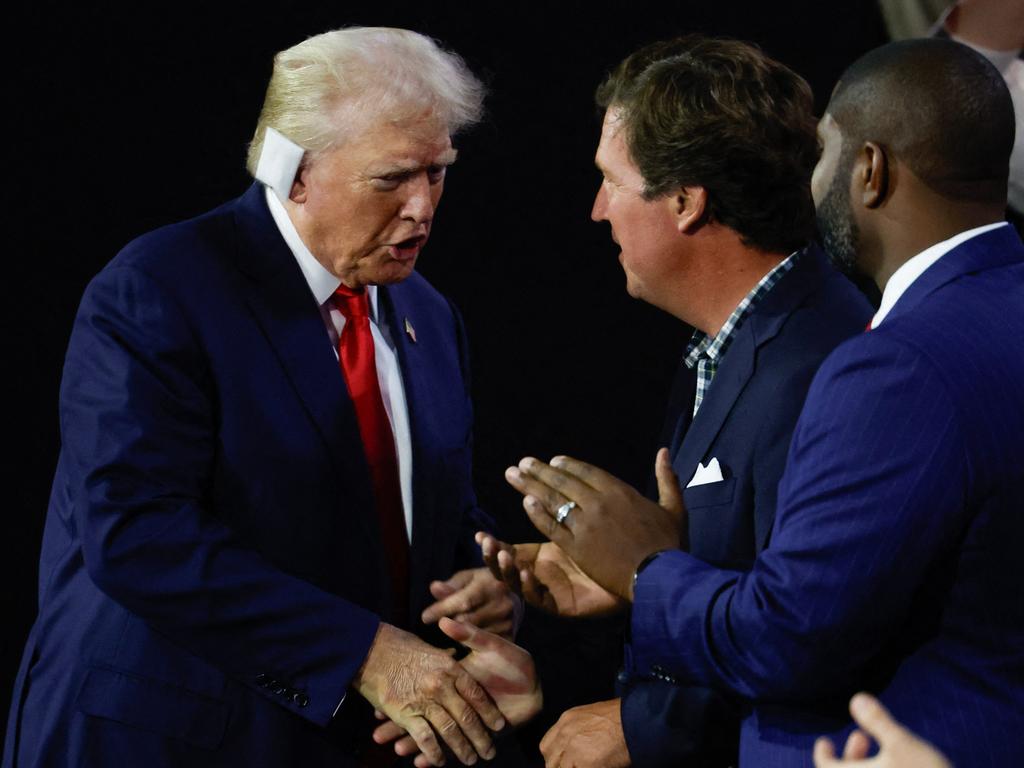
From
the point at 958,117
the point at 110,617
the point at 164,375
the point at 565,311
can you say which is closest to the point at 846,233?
the point at 958,117

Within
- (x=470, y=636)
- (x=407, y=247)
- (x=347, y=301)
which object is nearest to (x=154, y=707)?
(x=470, y=636)

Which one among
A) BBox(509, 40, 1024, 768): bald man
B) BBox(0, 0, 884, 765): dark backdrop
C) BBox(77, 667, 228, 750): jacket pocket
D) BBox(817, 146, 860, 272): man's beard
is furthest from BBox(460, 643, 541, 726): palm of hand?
BBox(0, 0, 884, 765): dark backdrop

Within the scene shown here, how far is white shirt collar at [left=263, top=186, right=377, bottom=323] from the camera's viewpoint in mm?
2188

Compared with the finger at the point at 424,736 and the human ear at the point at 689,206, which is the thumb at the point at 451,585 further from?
the human ear at the point at 689,206

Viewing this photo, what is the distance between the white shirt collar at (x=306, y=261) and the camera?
2.19 metres

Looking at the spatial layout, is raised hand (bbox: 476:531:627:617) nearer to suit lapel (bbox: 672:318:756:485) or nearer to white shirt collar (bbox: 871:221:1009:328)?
suit lapel (bbox: 672:318:756:485)

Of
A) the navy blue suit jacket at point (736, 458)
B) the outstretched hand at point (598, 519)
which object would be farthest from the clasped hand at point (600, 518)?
the navy blue suit jacket at point (736, 458)

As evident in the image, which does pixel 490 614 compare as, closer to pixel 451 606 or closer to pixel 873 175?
pixel 451 606

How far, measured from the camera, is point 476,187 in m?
3.32

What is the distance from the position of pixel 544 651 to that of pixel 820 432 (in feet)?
6.97

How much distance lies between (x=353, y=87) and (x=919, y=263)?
3.07 feet

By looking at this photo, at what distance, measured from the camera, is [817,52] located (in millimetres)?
3361

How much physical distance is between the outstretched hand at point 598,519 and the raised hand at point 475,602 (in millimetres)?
492

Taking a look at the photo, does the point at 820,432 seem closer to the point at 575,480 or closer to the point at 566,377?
the point at 575,480
